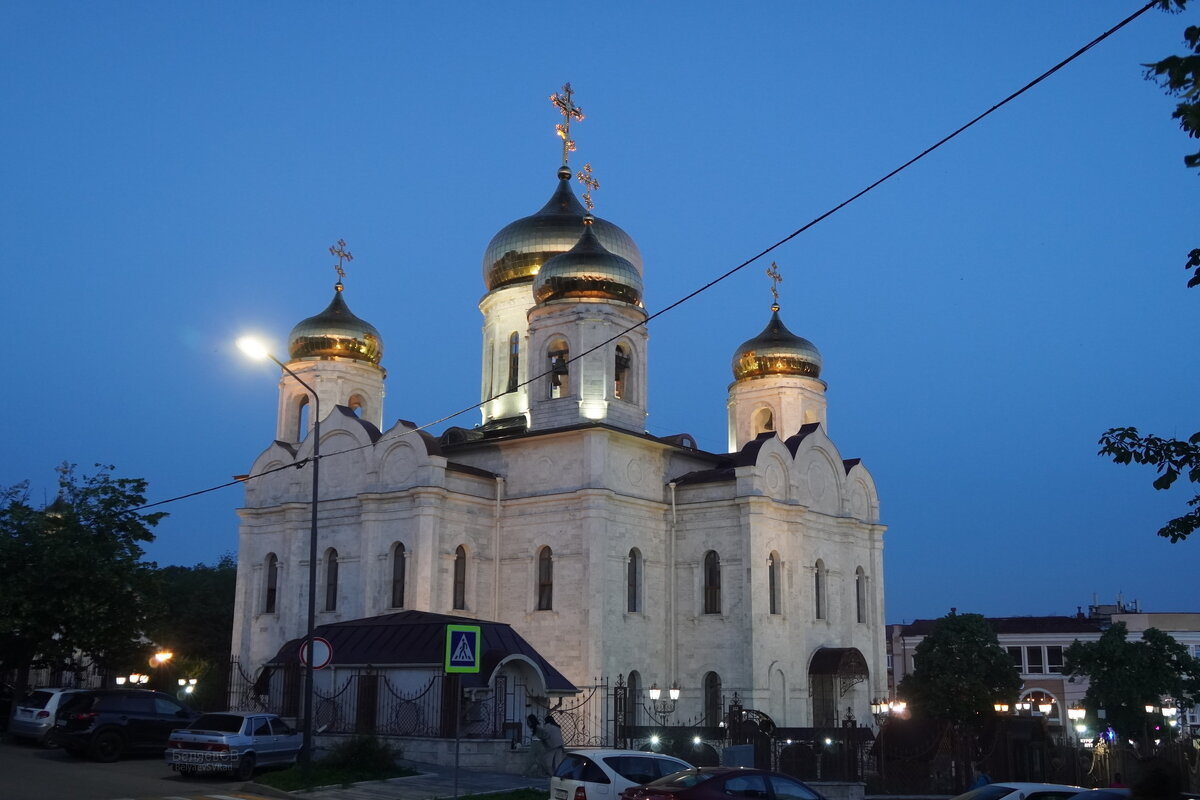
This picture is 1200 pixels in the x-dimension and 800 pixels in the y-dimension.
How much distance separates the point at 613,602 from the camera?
105 feet

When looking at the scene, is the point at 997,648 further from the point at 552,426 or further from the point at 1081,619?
the point at 1081,619

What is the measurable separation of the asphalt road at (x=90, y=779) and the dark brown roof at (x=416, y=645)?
4.14 m

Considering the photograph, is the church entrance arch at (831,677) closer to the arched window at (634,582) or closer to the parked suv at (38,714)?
the arched window at (634,582)

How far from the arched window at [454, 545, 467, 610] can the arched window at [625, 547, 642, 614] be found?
445 centimetres

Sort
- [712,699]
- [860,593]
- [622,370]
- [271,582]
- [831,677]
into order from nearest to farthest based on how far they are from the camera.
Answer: [712,699], [831,677], [622,370], [271,582], [860,593]

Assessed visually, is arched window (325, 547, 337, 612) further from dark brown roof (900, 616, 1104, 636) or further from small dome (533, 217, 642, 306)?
dark brown roof (900, 616, 1104, 636)

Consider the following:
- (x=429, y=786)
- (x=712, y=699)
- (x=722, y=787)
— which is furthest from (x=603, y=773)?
(x=712, y=699)

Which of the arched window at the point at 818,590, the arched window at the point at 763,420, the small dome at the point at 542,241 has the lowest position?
the arched window at the point at 818,590

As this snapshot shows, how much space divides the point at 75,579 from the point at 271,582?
929cm

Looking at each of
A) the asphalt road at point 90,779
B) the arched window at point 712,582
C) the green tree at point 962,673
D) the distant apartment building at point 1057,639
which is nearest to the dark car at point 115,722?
the asphalt road at point 90,779

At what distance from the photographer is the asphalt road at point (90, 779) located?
18.0 metres

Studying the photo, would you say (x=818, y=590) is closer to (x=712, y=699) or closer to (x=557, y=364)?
(x=712, y=699)

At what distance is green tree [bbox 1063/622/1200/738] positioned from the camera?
44188 mm

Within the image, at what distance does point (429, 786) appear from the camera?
1998cm
